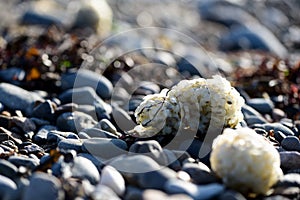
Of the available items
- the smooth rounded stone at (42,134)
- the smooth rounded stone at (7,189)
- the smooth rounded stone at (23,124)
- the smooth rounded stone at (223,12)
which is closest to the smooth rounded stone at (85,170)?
the smooth rounded stone at (7,189)

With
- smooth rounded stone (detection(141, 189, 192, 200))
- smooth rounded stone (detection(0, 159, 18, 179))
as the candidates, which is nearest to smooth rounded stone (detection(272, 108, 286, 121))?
smooth rounded stone (detection(141, 189, 192, 200))

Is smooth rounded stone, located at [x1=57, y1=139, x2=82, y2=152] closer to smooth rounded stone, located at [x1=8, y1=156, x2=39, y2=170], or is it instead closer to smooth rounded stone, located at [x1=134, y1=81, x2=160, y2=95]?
smooth rounded stone, located at [x1=8, y1=156, x2=39, y2=170]

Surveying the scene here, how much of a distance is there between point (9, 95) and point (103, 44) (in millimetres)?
2631

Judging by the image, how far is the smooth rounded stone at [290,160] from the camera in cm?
350

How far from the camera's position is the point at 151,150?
3.21 meters

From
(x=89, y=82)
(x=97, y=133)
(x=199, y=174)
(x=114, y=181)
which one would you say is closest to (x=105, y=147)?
(x=97, y=133)

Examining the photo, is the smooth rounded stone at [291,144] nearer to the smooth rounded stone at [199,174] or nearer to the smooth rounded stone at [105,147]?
the smooth rounded stone at [199,174]

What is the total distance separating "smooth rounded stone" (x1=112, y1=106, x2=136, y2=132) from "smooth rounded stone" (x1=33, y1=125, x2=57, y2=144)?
0.52 metres

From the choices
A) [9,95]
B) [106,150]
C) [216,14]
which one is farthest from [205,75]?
[216,14]

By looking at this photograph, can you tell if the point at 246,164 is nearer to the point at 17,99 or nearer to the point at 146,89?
the point at 17,99

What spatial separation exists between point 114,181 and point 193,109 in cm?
97

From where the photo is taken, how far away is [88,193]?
9.03 feet

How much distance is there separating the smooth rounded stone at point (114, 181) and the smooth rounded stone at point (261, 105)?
2462 millimetres

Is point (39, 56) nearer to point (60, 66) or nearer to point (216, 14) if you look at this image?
point (60, 66)
